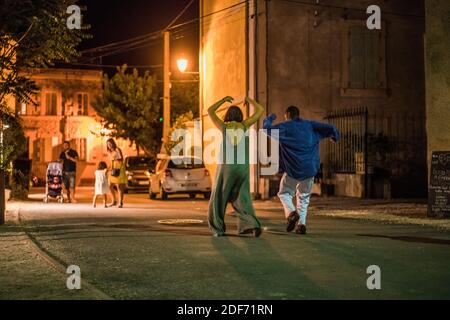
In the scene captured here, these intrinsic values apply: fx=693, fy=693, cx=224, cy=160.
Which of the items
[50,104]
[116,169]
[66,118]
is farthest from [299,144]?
[50,104]

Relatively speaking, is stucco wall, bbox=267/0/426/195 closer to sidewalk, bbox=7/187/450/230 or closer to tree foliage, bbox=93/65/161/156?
sidewalk, bbox=7/187/450/230

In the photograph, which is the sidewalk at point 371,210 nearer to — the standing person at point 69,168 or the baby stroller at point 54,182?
the standing person at point 69,168

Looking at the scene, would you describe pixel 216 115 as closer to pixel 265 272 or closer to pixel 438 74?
pixel 265 272

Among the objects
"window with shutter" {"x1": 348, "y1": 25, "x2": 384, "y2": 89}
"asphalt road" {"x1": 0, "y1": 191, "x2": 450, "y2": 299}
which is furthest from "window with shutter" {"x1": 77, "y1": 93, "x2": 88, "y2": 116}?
"asphalt road" {"x1": 0, "y1": 191, "x2": 450, "y2": 299}

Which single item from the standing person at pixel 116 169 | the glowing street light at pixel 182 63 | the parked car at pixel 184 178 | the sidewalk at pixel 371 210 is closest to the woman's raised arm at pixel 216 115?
the sidewalk at pixel 371 210

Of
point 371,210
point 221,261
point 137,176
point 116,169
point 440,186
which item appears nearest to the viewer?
point 221,261

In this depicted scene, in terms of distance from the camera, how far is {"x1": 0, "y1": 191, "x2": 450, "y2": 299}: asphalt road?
20.0 ft

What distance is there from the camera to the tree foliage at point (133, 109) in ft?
156

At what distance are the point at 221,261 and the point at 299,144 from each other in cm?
362

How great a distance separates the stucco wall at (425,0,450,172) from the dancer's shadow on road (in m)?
6.25

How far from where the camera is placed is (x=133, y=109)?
4781 cm

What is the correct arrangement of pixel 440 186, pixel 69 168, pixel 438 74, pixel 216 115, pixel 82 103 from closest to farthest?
1. pixel 216 115
2. pixel 440 186
3. pixel 438 74
4. pixel 69 168
5. pixel 82 103

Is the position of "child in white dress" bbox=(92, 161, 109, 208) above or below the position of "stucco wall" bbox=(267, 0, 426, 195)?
below
